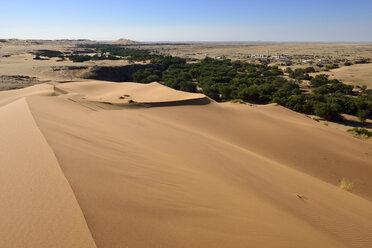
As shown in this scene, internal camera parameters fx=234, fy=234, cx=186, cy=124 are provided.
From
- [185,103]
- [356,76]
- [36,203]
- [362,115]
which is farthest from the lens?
[356,76]

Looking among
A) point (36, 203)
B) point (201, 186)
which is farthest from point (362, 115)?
point (36, 203)

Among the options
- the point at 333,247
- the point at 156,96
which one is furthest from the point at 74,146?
the point at 156,96

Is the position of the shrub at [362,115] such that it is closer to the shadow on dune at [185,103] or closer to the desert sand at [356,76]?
the shadow on dune at [185,103]

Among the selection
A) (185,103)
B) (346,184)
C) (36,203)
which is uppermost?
(36,203)

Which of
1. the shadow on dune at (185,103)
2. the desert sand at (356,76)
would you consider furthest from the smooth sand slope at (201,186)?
the desert sand at (356,76)

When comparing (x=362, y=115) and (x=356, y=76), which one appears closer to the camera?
(x=362, y=115)

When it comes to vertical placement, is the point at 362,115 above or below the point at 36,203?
below

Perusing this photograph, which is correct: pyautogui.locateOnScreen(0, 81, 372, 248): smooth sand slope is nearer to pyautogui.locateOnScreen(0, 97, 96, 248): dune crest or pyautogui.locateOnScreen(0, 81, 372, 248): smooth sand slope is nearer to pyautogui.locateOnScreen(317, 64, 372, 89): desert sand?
pyautogui.locateOnScreen(0, 97, 96, 248): dune crest

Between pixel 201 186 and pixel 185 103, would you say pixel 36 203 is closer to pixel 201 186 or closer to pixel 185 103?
pixel 201 186

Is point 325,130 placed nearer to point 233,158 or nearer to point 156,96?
point 233,158

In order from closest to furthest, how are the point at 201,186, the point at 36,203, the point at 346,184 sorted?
the point at 36,203 → the point at 201,186 → the point at 346,184

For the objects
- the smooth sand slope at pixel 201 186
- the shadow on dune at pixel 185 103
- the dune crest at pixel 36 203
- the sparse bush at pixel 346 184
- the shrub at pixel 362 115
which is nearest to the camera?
the dune crest at pixel 36 203
